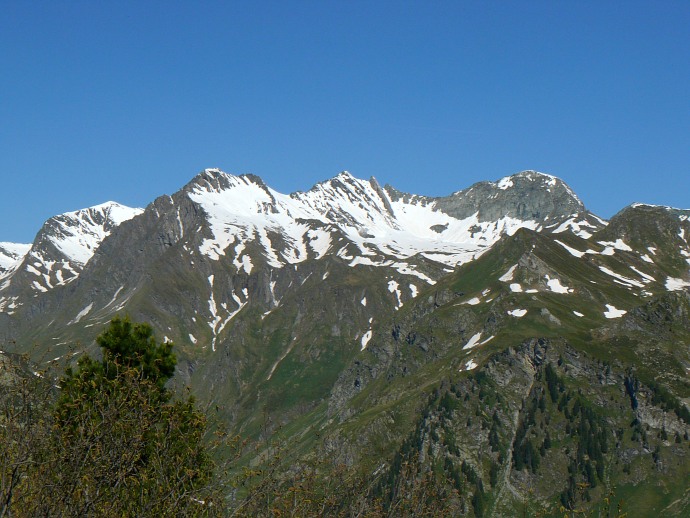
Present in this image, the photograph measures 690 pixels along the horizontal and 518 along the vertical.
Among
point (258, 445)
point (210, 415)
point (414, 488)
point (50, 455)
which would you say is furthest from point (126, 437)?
point (414, 488)

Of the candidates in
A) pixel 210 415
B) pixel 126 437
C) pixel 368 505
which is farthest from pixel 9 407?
pixel 368 505

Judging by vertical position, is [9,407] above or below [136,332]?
below

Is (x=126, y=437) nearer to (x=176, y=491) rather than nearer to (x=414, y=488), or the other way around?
(x=176, y=491)

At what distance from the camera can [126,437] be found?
20703mm

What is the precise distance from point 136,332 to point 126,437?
104ft

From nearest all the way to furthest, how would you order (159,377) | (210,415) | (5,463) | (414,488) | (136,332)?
(5,463) → (414,488) → (210,415) → (159,377) → (136,332)

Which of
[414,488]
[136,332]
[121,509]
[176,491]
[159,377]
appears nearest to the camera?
[176,491]

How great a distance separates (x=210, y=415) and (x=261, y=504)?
4.78 m

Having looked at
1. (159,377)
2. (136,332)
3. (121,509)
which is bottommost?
(121,509)

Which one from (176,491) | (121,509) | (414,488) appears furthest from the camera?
(414,488)

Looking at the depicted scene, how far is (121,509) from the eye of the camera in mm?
21469

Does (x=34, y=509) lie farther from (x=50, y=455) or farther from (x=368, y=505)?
(x=368, y=505)

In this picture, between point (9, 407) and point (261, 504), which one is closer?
point (9, 407)

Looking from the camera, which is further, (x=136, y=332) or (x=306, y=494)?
(x=136, y=332)
